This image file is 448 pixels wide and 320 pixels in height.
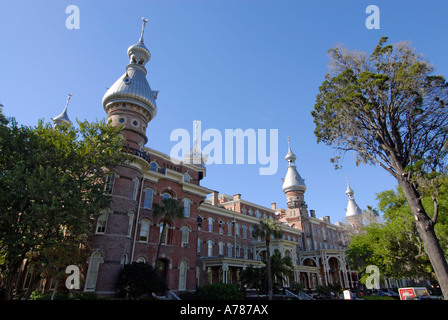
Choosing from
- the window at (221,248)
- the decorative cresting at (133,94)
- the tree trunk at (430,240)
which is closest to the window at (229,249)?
the window at (221,248)

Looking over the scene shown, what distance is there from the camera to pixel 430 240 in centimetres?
1368

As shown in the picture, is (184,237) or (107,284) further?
(184,237)

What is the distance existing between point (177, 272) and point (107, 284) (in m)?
7.75

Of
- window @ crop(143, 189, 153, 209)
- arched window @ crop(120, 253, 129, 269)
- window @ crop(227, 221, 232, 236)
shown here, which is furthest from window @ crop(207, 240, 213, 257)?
arched window @ crop(120, 253, 129, 269)

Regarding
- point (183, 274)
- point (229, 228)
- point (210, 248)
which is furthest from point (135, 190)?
point (229, 228)

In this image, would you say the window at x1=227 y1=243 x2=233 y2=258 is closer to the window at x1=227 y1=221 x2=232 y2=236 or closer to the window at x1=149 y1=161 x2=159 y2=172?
the window at x1=227 y1=221 x2=232 y2=236

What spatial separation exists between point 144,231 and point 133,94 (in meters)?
13.3

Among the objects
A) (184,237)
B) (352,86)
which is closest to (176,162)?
(184,237)

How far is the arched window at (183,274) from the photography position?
87.9 feet

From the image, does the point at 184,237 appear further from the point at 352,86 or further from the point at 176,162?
the point at 352,86

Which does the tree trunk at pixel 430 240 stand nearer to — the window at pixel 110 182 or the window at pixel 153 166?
the window at pixel 110 182

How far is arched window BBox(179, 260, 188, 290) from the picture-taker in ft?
87.9

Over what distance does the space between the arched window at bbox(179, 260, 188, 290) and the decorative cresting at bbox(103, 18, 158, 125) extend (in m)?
15.2

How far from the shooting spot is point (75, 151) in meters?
18.6
